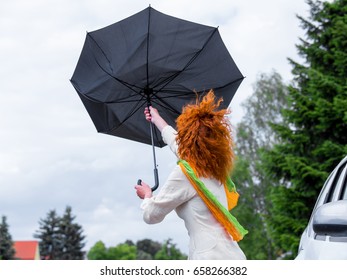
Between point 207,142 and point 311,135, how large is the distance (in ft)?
90.3

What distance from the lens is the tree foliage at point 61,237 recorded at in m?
133

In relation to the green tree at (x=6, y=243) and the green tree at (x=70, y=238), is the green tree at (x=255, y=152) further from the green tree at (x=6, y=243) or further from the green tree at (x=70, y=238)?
the green tree at (x=70, y=238)

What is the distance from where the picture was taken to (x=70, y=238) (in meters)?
134

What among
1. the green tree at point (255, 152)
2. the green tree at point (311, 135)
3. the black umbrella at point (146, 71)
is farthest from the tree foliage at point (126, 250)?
the black umbrella at point (146, 71)

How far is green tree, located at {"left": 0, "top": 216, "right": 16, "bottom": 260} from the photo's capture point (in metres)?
A: 90.1

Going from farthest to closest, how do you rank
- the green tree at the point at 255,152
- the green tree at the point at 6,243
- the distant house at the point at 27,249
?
the distant house at the point at 27,249, the green tree at the point at 6,243, the green tree at the point at 255,152

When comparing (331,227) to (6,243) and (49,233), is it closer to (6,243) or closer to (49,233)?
(6,243)

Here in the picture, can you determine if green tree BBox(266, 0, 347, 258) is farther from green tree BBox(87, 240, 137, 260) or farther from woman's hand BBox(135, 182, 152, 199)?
green tree BBox(87, 240, 137, 260)

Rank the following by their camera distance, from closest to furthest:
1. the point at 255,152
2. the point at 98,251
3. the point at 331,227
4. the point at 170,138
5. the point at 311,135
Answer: the point at 331,227 → the point at 170,138 → the point at 311,135 → the point at 255,152 → the point at 98,251

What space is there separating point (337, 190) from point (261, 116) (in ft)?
140

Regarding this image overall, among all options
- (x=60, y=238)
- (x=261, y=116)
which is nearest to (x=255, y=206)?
(x=261, y=116)

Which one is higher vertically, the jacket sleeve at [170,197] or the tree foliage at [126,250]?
the tree foliage at [126,250]

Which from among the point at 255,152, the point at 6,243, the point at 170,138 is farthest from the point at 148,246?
the point at 170,138

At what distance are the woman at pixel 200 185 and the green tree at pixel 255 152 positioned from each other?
41573mm
